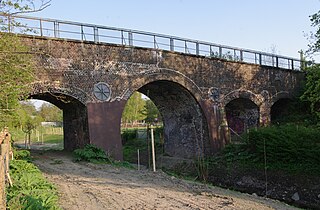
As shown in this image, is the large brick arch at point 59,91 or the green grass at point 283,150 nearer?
the green grass at point 283,150

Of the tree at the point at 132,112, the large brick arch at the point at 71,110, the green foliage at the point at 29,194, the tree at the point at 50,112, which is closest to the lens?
the green foliage at the point at 29,194

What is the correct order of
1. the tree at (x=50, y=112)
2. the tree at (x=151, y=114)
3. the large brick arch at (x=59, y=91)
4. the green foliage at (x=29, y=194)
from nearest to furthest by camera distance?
the green foliage at (x=29, y=194), the large brick arch at (x=59, y=91), the tree at (x=151, y=114), the tree at (x=50, y=112)

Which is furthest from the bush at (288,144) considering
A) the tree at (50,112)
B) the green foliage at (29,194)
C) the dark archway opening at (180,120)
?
the tree at (50,112)

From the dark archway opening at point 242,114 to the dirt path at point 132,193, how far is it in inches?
454

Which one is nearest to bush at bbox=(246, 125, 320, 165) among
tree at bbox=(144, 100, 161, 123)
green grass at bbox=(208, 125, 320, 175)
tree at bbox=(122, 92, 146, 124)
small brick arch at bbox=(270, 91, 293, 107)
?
green grass at bbox=(208, 125, 320, 175)

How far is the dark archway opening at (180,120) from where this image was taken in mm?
18156

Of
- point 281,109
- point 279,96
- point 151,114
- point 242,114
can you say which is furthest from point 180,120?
point 151,114

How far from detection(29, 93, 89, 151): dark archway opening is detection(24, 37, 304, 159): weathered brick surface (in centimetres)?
13

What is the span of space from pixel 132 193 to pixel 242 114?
15.2m

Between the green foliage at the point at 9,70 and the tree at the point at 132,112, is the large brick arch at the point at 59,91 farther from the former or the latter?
the tree at the point at 132,112

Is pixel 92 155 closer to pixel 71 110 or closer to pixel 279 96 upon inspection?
pixel 71 110

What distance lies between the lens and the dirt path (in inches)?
271

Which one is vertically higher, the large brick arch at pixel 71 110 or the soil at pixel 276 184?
the large brick arch at pixel 71 110

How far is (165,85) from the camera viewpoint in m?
17.9
